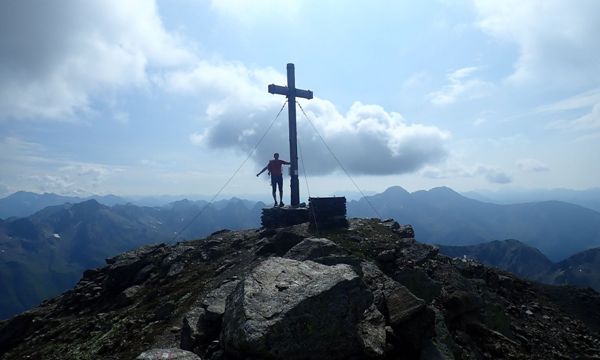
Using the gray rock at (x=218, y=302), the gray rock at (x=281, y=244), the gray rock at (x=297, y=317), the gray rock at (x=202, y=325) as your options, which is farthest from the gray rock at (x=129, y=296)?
the gray rock at (x=297, y=317)

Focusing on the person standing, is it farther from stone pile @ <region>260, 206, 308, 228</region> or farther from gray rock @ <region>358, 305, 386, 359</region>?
gray rock @ <region>358, 305, 386, 359</region>

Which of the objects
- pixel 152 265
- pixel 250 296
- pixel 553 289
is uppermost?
pixel 250 296

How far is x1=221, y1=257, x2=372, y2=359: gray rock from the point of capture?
8.02 metres

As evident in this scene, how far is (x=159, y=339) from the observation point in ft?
41.0

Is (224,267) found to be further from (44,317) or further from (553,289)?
(553,289)

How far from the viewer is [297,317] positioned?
8383 millimetres

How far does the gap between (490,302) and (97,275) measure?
A: 24.7 metres

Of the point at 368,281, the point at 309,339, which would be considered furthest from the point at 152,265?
the point at 309,339

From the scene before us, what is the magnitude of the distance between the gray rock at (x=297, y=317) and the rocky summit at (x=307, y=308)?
27 millimetres

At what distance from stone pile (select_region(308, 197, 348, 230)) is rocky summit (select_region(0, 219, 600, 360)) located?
753mm

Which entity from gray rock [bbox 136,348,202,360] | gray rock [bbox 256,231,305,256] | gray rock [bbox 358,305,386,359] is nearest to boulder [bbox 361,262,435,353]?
gray rock [bbox 358,305,386,359]

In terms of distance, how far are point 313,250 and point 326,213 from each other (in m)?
8.15

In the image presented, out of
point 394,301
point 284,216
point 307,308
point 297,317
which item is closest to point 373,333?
point 394,301

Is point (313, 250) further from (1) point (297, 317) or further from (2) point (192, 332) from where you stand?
(1) point (297, 317)
